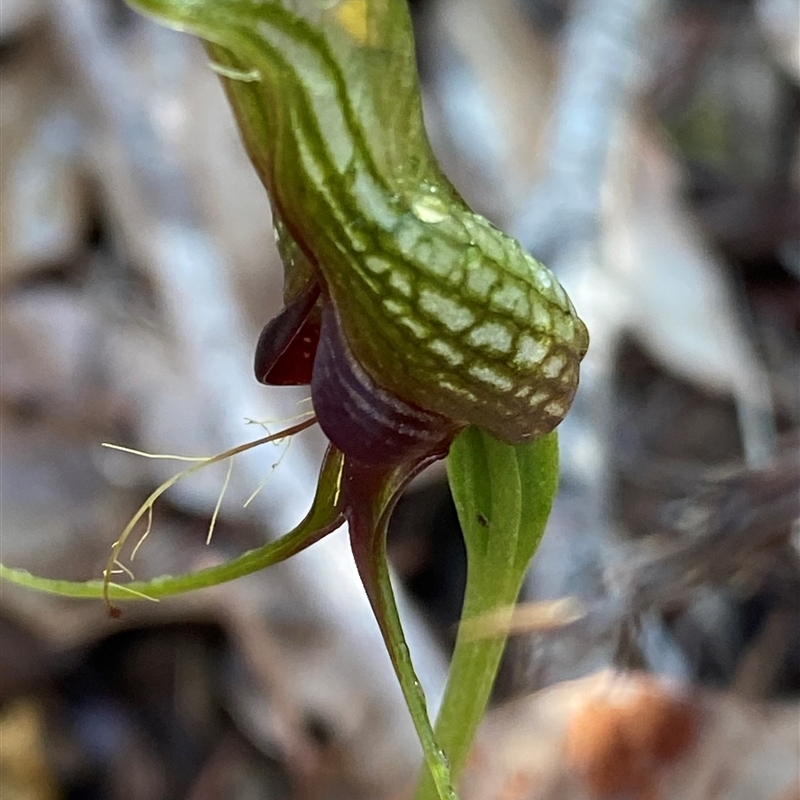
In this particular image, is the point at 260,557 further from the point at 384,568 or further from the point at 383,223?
the point at 383,223

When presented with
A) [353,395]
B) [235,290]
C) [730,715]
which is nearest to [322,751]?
Answer: [730,715]

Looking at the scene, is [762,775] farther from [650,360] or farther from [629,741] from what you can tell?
[650,360]

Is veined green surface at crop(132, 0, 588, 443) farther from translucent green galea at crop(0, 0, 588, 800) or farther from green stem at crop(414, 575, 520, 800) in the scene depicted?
green stem at crop(414, 575, 520, 800)

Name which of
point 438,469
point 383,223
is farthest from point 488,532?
point 438,469

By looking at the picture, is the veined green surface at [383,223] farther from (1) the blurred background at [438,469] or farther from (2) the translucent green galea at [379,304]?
(1) the blurred background at [438,469]

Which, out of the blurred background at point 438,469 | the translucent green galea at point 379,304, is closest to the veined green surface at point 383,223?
the translucent green galea at point 379,304

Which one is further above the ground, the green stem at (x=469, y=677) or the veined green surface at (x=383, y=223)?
the veined green surface at (x=383, y=223)
